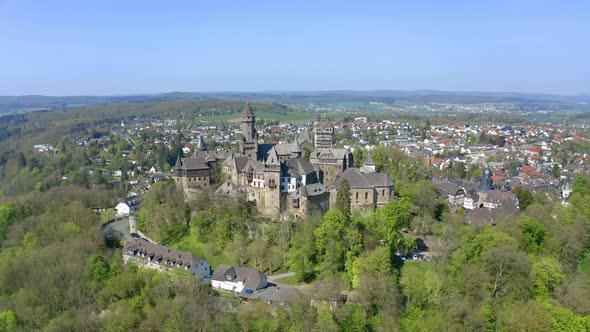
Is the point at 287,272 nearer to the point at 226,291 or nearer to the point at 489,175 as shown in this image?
the point at 226,291

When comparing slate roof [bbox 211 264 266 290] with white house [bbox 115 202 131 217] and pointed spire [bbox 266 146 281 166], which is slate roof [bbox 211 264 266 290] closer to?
pointed spire [bbox 266 146 281 166]

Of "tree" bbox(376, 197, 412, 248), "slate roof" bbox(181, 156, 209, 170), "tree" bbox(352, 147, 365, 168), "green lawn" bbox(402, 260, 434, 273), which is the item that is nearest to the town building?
"slate roof" bbox(181, 156, 209, 170)

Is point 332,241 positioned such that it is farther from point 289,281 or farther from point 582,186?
point 582,186

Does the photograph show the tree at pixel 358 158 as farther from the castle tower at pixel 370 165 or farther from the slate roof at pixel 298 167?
the slate roof at pixel 298 167

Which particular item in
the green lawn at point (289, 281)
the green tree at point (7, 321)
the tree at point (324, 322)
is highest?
the tree at point (324, 322)

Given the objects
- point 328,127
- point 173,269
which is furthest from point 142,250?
point 328,127

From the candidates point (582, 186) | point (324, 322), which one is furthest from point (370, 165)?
point (582, 186)

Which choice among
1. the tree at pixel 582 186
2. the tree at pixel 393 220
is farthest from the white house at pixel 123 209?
the tree at pixel 582 186
